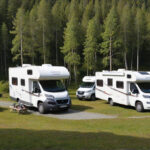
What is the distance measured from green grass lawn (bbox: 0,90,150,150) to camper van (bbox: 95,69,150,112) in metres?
1.19

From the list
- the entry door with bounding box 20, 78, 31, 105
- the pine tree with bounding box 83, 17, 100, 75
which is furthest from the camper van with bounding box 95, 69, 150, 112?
the pine tree with bounding box 83, 17, 100, 75

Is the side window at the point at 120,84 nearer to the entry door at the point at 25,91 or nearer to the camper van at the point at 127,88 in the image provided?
the camper van at the point at 127,88

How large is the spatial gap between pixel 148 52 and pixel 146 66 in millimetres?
4465

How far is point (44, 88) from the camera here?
1448cm

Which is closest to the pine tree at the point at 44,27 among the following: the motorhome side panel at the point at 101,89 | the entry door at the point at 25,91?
the motorhome side panel at the point at 101,89

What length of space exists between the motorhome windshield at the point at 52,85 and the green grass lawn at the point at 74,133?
2.69 m

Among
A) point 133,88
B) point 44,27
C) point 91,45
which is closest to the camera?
point 133,88

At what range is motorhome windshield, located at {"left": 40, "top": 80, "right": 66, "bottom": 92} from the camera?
1459 cm

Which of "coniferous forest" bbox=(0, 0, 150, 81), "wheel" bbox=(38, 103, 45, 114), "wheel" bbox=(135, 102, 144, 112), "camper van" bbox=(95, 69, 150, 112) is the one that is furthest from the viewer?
"coniferous forest" bbox=(0, 0, 150, 81)

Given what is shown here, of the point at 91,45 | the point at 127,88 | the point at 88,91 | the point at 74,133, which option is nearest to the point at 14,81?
the point at 88,91

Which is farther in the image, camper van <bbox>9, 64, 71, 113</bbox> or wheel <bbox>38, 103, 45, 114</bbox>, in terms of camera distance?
wheel <bbox>38, 103, 45, 114</bbox>

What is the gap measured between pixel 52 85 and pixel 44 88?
74 cm

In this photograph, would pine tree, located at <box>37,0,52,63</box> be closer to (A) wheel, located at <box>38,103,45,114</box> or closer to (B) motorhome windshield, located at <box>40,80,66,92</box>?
(B) motorhome windshield, located at <box>40,80,66,92</box>

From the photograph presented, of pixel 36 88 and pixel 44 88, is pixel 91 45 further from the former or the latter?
pixel 44 88
